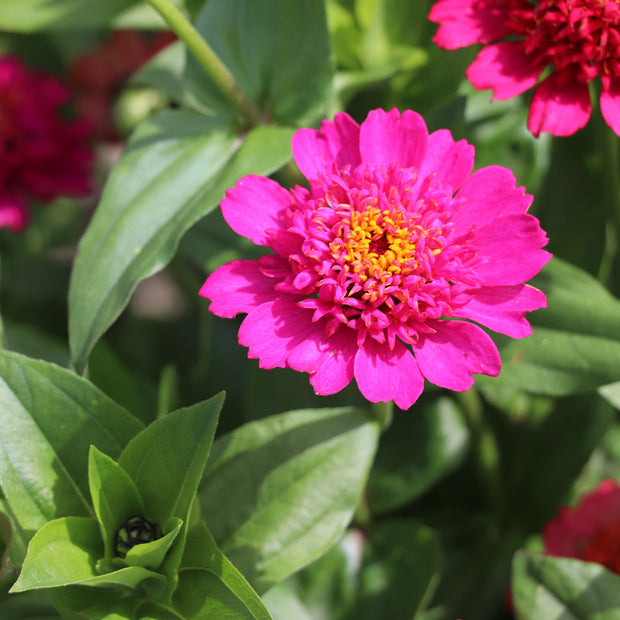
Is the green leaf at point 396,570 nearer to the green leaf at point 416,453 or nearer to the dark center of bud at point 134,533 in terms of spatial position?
the green leaf at point 416,453

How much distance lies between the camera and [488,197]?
64 cm

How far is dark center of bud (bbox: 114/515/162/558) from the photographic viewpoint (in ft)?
2.09

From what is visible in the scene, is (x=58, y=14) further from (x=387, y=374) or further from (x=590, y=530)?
(x=590, y=530)

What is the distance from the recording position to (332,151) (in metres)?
0.67

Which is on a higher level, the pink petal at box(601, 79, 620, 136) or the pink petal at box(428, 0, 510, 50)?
the pink petal at box(428, 0, 510, 50)

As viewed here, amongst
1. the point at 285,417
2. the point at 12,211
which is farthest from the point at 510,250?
the point at 12,211

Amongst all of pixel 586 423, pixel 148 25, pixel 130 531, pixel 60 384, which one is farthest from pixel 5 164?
pixel 586 423

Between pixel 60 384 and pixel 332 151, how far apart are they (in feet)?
1.02

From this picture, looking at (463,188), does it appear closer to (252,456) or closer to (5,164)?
(252,456)

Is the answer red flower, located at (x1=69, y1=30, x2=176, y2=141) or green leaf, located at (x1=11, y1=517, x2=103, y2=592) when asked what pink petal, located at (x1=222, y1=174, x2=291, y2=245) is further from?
red flower, located at (x1=69, y1=30, x2=176, y2=141)

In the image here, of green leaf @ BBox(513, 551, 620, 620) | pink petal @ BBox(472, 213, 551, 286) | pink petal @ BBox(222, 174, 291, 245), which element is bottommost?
green leaf @ BBox(513, 551, 620, 620)

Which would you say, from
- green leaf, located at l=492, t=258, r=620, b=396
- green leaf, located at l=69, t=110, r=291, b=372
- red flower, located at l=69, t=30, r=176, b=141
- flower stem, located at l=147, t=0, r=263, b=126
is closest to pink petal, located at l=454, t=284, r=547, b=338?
green leaf, located at l=492, t=258, r=620, b=396

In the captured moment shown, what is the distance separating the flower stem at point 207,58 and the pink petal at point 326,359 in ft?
1.05

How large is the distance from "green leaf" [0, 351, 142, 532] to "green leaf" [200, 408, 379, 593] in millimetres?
117
